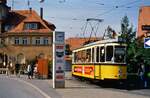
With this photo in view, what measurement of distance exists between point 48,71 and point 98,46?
54.8 ft

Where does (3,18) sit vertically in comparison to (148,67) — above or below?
above

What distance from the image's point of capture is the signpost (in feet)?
99.3

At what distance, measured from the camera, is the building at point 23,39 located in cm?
8956

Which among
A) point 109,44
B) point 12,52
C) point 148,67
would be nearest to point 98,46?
point 109,44

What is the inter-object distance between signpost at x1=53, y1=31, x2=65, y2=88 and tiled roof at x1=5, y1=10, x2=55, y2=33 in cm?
5961

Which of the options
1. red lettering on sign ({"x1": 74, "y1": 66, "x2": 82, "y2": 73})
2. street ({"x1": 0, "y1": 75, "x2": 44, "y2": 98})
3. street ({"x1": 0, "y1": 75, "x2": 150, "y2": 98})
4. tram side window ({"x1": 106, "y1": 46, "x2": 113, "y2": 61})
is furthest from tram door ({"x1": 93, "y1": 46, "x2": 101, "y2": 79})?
red lettering on sign ({"x1": 74, "y1": 66, "x2": 82, "y2": 73})

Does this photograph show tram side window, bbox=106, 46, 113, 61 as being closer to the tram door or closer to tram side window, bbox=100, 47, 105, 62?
tram side window, bbox=100, 47, 105, 62

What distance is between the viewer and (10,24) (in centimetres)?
9225

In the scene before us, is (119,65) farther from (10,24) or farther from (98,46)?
(10,24)

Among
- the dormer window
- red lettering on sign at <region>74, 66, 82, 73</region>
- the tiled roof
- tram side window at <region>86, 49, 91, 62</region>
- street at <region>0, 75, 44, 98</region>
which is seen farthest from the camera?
the tiled roof

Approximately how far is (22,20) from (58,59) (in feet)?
206

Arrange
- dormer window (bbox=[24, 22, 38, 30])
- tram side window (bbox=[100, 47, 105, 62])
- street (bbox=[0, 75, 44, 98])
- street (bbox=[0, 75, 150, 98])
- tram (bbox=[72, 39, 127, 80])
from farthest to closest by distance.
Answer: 1. dormer window (bbox=[24, 22, 38, 30])
2. tram side window (bbox=[100, 47, 105, 62])
3. tram (bbox=[72, 39, 127, 80])
4. street (bbox=[0, 75, 44, 98])
5. street (bbox=[0, 75, 150, 98])

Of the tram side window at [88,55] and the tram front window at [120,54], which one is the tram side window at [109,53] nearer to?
the tram front window at [120,54]

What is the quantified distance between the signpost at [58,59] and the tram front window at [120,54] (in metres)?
3.31
